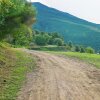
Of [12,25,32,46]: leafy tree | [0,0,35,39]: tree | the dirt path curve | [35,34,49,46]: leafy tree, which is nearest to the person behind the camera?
the dirt path curve

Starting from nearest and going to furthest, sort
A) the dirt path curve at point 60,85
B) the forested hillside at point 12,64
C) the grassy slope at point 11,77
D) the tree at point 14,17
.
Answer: the dirt path curve at point 60,85, the grassy slope at point 11,77, the forested hillside at point 12,64, the tree at point 14,17

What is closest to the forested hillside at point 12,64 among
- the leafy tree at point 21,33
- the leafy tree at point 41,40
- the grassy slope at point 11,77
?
the grassy slope at point 11,77

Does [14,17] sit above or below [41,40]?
above

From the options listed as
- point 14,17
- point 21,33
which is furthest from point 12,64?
point 21,33

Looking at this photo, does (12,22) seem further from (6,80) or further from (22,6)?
(6,80)

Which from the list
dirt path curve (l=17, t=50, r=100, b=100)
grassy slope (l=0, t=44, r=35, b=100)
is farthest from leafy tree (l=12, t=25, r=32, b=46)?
dirt path curve (l=17, t=50, r=100, b=100)

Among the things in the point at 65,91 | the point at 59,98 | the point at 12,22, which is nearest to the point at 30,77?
the point at 65,91

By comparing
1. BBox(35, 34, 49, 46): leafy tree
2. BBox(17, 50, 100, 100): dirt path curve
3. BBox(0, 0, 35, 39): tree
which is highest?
BBox(0, 0, 35, 39): tree

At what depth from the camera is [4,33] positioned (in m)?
38.2

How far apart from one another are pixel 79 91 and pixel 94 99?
150cm

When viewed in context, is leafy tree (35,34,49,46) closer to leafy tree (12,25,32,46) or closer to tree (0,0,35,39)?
leafy tree (12,25,32,46)

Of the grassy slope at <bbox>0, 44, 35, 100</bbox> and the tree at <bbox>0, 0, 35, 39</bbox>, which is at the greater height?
the tree at <bbox>0, 0, 35, 39</bbox>

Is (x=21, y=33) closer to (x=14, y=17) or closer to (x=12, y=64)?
(x=14, y=17)

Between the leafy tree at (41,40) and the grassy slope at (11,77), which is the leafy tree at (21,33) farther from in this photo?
the leafy tree at (41,40)
